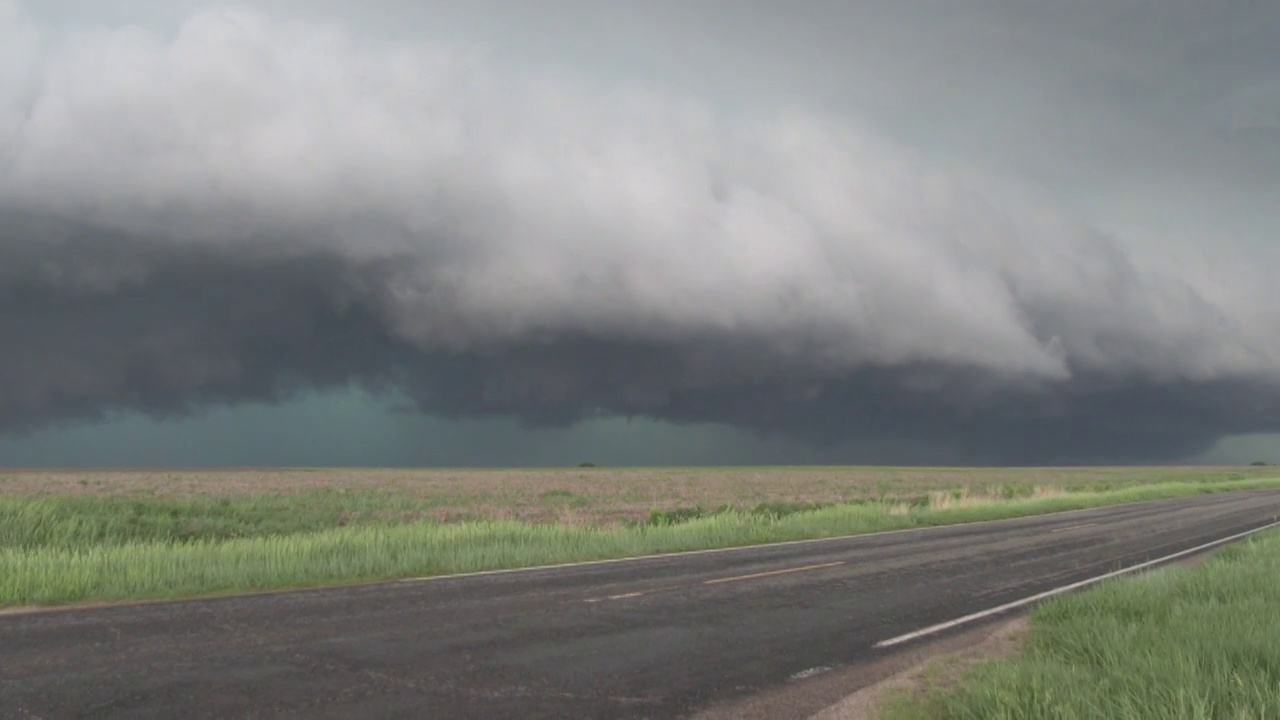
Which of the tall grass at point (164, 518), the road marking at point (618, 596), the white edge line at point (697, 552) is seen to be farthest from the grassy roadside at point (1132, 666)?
the tall grass at point (164, 518)

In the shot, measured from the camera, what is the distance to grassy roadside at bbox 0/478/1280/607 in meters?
12.8

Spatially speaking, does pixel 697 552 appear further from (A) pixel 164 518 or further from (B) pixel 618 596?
(A) pixel 164 518

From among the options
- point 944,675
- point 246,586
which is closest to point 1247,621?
point 944,675

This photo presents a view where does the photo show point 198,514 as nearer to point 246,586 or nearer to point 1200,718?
point 246,586

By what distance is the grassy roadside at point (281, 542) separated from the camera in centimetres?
1282

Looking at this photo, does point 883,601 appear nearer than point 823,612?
No

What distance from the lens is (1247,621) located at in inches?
339

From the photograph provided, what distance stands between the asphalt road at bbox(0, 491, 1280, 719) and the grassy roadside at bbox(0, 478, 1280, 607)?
1.52 meters

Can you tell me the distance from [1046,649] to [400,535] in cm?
1433

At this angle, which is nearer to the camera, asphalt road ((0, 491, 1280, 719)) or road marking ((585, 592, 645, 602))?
asphalt road ((0, 491, 1280, 719))

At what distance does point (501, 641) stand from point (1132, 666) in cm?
578

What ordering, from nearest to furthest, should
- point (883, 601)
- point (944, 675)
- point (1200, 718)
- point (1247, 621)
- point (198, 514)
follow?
1. point (1200, 718)
2. point (944, 675)
3. point (1247, 621)
4. point (883, 601)
5. point (198, 514)

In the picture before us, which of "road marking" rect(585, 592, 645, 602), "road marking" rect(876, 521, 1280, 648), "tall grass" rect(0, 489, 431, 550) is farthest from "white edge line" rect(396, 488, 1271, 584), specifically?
"tall grass" rect(0, 489, 431, 550)

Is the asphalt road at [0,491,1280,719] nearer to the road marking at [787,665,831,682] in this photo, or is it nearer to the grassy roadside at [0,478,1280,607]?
the road marking at [787,665,831,682]
